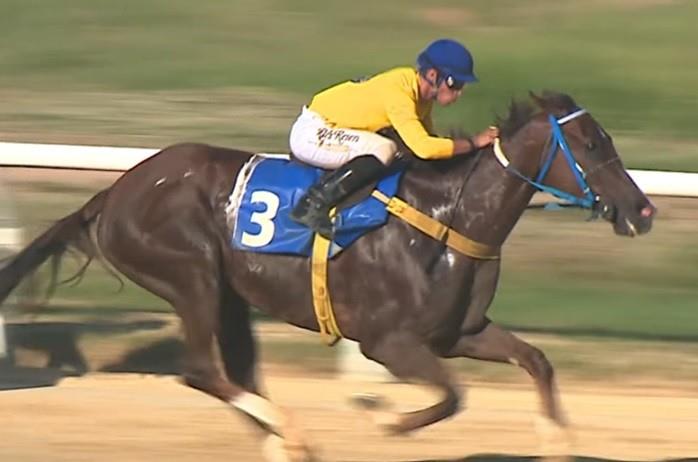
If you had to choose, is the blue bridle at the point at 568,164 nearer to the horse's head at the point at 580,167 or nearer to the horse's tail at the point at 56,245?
the horse's head at the point at 580,167

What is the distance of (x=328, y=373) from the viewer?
764 centimetres

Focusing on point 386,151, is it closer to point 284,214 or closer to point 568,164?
point 284,214

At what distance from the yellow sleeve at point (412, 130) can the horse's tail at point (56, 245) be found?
50.4 inches

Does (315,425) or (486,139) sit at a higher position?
(486,139)

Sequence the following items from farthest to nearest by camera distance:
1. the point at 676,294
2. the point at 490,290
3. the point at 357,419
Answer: the point at 676,294 → the point at 357,419 → the point at 490,290

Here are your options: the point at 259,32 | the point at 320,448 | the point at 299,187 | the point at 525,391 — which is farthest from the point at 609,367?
the point at 259,32

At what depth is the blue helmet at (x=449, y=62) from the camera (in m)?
5.79

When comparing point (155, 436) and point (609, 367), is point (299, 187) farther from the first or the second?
point (609, 367)

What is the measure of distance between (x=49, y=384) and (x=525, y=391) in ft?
7.06

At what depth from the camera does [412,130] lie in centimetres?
578

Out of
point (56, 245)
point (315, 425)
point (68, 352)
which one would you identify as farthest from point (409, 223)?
point (68, 352)

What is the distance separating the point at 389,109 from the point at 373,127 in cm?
19

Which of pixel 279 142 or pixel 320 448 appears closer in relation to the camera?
pixel 320 448

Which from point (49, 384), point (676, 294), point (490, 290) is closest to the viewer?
point (490, 290)
